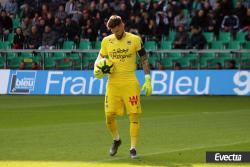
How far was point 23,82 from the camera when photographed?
3066 cm

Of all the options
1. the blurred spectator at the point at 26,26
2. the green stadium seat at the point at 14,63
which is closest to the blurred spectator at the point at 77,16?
the blurred spectator at the point at 26,26

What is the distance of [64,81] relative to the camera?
30000 mm

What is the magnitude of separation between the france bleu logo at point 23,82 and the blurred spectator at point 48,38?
130 inches

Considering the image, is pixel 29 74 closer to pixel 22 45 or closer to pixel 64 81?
pixel 64 81

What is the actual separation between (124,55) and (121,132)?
416 cm

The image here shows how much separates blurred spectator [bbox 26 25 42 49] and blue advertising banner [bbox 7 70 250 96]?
3.33 metres

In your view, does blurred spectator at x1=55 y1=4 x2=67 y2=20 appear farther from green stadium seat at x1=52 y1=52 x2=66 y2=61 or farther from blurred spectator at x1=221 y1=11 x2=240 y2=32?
blurred spectator at x1=221 y1=11 x2=240 y2=32

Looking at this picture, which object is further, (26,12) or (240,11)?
(26,12)

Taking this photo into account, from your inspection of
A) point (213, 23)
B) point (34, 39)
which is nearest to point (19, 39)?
point (34, 39)

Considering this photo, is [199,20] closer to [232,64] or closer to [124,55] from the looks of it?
[232,64]

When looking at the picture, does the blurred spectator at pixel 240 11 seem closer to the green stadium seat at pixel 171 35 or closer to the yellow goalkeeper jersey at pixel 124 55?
the green stadium seat at pixel 171 35

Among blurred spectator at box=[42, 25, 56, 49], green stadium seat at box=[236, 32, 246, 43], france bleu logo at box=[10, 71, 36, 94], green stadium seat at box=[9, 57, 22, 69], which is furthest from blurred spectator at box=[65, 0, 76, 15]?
green stadium seat at box=[236, 32, 246, 43]

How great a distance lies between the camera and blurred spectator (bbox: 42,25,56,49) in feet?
111

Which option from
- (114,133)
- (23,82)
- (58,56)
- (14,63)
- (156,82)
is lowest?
(23,82)
